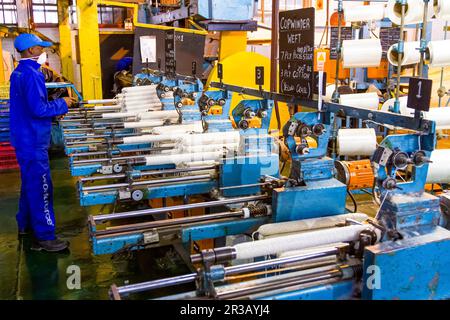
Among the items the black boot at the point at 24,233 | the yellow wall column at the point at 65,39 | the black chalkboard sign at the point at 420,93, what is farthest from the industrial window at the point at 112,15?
the black chalkboard sign at the point at 420,93

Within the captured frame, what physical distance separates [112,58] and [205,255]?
8243mm

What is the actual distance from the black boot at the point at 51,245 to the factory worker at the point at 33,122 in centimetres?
17

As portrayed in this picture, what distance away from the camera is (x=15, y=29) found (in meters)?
11.7

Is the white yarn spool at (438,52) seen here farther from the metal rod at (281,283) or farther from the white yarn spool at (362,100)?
the metal rod at (281,283)

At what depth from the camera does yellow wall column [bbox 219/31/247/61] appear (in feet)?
26.6

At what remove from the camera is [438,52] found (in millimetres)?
3416

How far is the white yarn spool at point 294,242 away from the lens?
223cm

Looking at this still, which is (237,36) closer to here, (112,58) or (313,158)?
(112,58)

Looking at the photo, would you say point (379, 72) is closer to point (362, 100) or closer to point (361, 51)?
point (362, 100)

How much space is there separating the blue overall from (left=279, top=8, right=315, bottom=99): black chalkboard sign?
2205mm

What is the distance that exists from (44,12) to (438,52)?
50.6ft

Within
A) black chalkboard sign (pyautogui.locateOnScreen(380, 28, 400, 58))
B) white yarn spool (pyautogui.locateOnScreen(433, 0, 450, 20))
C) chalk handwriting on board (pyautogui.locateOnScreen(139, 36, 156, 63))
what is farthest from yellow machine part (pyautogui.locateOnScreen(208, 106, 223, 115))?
black chalkboard sign (pyautogui.locateOnScreen(380, 28, 400, 58))

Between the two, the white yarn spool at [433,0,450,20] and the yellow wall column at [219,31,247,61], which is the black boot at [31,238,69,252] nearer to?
the white yarn spool at [433,0,450,20]
